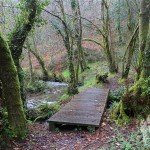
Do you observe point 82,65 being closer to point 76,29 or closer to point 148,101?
point 76,29

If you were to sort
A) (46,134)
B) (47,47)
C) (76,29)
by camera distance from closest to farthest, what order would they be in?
1. (46,134)
2. (76,29)
3. (47,47)

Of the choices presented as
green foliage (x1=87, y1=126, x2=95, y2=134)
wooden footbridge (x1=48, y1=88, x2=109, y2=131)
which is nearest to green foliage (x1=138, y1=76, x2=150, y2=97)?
wooden footbridge (x1=48, y1=88, x2=109, y2=131)

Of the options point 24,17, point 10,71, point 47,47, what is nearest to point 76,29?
point 24,17

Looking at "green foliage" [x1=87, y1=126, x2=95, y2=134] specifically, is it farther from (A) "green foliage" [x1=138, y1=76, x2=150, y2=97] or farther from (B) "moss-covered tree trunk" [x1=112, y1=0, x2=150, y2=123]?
(A) "green foliage" [x1=138, y1=76, x2=150, y2=97]

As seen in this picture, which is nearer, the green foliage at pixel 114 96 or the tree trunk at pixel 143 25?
the tree trunk at pixel 143 25

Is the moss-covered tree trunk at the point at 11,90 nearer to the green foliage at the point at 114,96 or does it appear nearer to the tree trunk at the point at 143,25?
the tree trunk at the point at 143,25

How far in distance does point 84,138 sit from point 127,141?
1.55 metres

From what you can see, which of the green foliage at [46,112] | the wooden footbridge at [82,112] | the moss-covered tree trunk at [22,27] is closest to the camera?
the wooden footbridge at [82,112]

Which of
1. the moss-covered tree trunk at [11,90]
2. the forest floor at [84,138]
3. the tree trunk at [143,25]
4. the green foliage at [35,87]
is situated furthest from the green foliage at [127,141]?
the green foliage at [35,87]

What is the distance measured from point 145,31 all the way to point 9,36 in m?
4.75

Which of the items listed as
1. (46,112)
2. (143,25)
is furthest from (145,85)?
(46,112)

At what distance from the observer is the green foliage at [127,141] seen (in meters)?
4.67

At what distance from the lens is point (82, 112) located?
802cm

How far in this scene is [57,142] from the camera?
6.19m
